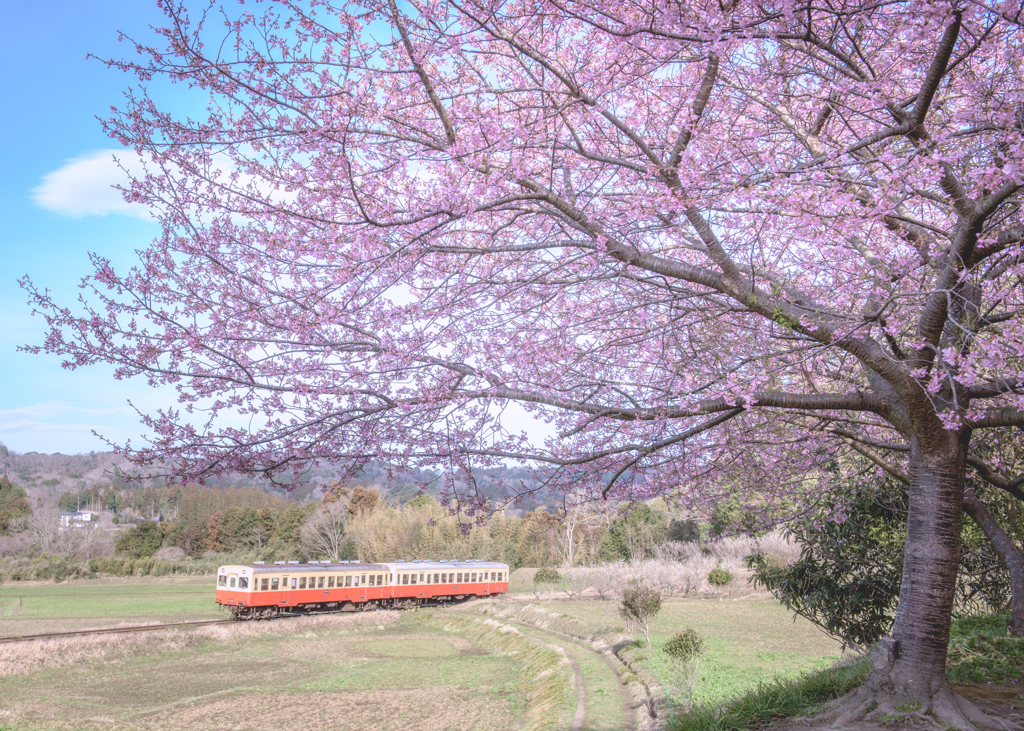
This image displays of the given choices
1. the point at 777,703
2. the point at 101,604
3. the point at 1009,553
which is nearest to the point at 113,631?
the point at 101,604

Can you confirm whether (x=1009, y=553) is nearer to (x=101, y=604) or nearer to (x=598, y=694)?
(x=598, y=694)

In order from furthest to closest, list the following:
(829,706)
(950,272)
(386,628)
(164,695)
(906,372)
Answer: (386,628) < (164,695) < (829,706) < (906,372) < (950,272)

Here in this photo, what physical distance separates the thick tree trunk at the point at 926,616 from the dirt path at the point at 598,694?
4998 mm

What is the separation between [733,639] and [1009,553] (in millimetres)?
10243

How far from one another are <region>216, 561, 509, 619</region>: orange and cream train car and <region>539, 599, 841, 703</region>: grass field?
4.79 metres

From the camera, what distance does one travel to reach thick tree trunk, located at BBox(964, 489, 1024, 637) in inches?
221

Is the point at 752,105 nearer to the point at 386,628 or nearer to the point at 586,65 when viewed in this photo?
the point at 586,65

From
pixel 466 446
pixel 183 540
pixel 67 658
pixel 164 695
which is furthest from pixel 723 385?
pixel 183 540

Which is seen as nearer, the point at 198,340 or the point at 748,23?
the point at 748,23

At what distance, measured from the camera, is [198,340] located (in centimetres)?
423

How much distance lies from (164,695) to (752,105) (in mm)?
15028

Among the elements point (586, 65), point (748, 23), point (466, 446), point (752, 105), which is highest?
point (752, 105)

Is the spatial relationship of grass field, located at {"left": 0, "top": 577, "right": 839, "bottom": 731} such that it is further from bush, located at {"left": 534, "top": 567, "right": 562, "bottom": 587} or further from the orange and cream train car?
bush, located at {"left": 534, "top": 567, "right": 562, "bottom": 587}

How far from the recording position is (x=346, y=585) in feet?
77.4
